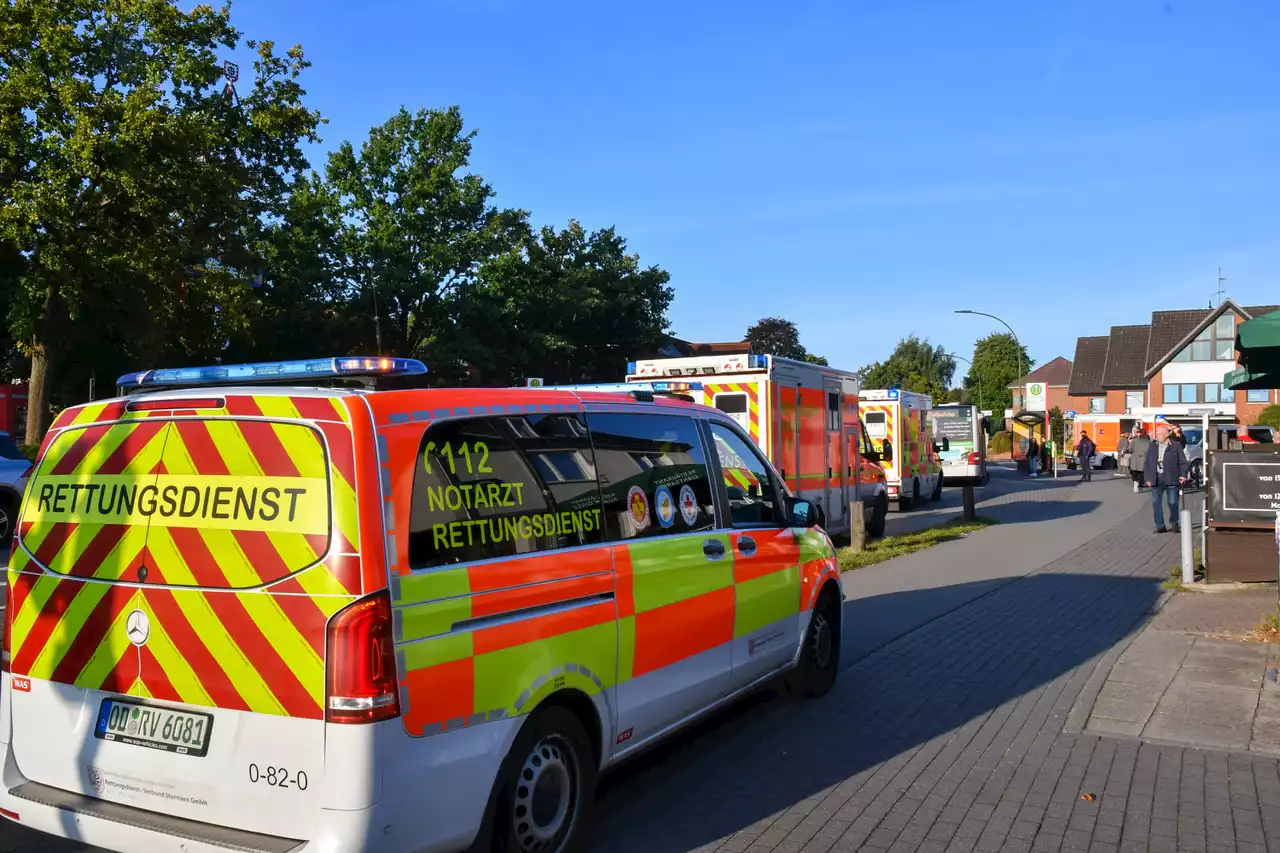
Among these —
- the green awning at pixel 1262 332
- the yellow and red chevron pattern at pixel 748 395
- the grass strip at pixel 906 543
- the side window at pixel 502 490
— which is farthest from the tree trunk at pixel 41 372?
the side window at pixel 502 490

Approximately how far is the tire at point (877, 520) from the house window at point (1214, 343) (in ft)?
179

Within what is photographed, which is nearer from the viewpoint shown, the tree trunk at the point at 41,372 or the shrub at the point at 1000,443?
the tree trunk at the point at 41,372

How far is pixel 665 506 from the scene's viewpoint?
502cm

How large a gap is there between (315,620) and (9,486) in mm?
16661

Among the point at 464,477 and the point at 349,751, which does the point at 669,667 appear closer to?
the point at 464,477

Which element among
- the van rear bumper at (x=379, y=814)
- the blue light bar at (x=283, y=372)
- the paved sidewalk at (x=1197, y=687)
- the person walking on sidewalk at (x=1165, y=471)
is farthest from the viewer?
Result: the person walking on sidewalk at (x=1165, y=471)

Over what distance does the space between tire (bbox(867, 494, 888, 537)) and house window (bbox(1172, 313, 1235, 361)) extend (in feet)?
179

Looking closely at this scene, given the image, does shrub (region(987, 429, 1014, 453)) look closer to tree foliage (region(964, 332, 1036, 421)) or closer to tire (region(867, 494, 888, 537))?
tree foliage (region(964, 332, 1036, 421))

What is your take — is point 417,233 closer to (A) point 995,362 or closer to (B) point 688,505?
(B) point 688,505

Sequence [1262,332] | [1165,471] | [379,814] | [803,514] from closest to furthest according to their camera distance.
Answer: [379,814] → [803,514] → [1262,332] → [1165,471]

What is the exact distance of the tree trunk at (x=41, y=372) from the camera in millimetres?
26297

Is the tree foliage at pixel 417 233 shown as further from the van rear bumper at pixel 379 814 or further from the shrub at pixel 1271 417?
the van rear bumper at pixel 379 814

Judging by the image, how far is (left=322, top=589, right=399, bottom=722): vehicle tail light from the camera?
10.7 ft

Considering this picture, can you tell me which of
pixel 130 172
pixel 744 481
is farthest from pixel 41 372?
pixel 744 481
